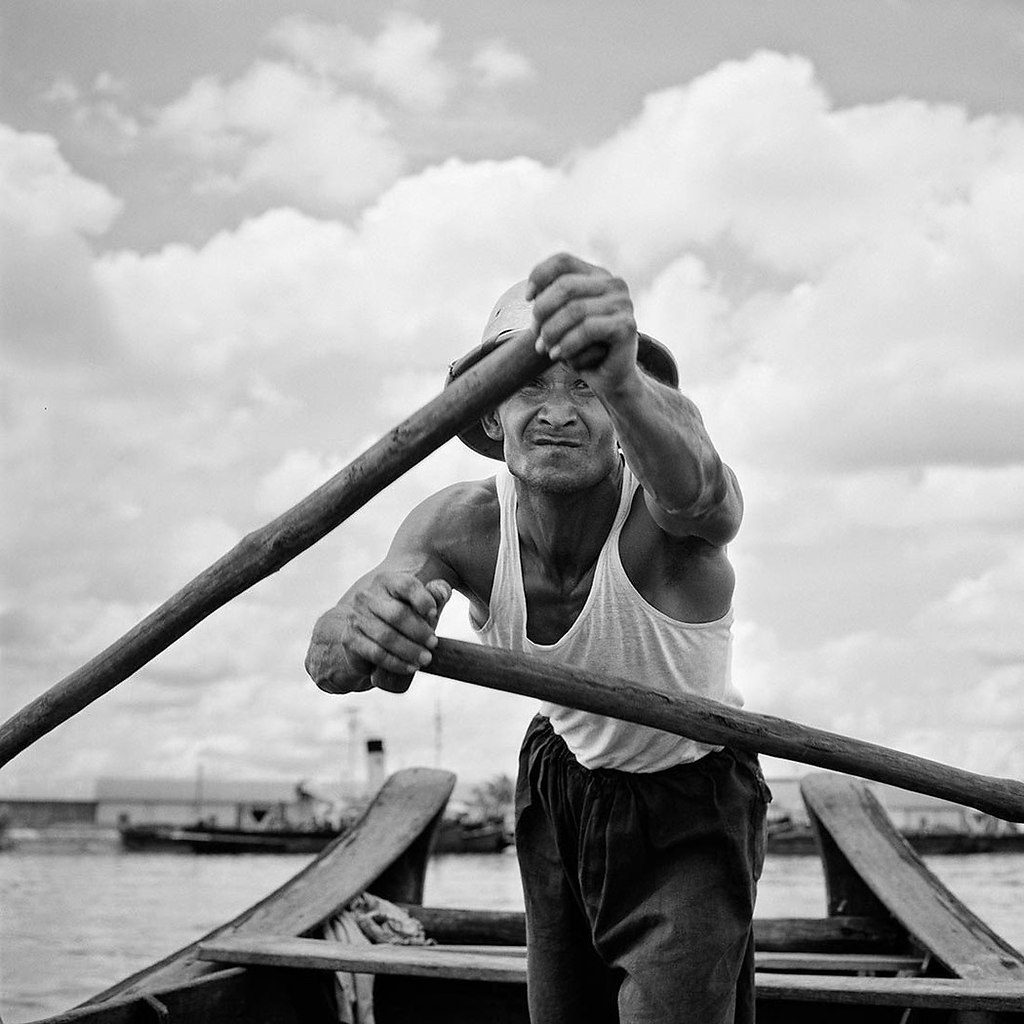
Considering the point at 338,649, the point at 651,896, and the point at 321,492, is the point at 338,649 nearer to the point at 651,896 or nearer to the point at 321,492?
the point at 321,492

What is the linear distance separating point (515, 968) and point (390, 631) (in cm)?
192

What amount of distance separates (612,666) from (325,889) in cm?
283

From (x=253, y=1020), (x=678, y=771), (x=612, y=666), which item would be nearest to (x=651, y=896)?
(x=678, y=771)

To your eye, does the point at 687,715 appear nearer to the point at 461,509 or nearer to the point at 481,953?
the point at 461,509

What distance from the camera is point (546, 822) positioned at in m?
2.82

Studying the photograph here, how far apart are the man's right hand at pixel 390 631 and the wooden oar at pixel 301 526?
0.48 ft

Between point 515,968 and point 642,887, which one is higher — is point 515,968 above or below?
below

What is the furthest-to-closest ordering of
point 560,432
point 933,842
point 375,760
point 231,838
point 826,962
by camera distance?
1. point 933,842
2. point 231,838
3. point 375,760
4. point 826,962
5. point 560,432

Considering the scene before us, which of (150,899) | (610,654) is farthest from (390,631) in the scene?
(150,899)

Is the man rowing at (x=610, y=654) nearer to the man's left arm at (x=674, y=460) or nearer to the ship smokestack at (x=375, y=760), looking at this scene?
the man's left arm at (x=674, y=460)

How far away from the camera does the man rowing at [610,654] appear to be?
2523 mm

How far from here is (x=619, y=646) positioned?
257 cm

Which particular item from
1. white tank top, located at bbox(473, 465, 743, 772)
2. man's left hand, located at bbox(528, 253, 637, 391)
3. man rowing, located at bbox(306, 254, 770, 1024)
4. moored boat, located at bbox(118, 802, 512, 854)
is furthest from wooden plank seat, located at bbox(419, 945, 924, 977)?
moored boat, located at bbox(118, 802, 512, 854)

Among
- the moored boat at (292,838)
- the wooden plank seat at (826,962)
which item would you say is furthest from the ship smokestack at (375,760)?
the wooden plank seat at (826,962)
